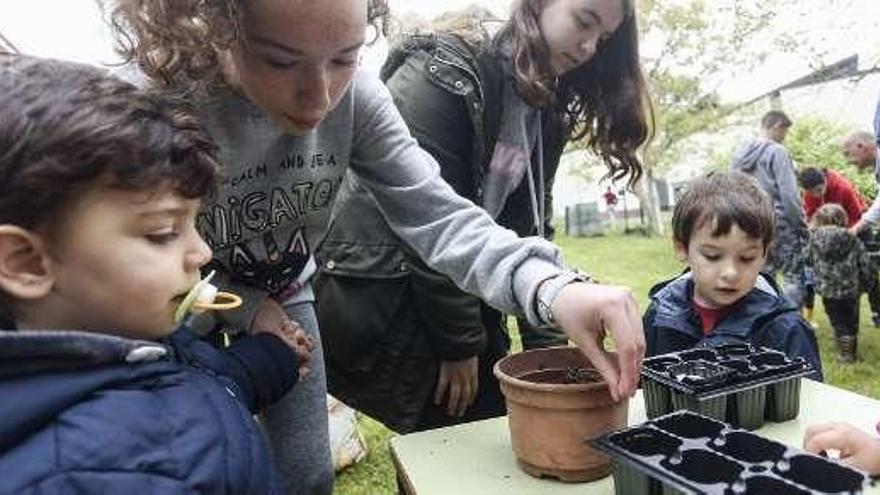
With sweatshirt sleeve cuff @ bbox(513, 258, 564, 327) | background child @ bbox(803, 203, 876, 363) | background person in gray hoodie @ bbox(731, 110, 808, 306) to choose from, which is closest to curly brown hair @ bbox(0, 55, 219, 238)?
sweatshirt sleeve cuff @ bbox(513, 258, 564, 327)

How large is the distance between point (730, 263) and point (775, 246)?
385cm

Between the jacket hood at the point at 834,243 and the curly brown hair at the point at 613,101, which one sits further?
the jacket hood at the point at 834,243

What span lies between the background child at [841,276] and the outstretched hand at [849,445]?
3930 millimetres

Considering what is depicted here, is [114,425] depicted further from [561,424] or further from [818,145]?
[818,145]

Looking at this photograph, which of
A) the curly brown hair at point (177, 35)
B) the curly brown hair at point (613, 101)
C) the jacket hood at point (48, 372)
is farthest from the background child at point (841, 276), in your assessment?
the jacket hood at point (48, 372)

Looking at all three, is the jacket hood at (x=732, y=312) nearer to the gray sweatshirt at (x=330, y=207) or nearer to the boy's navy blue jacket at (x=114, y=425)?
the gray sweatshirt at (x=330, y=207)

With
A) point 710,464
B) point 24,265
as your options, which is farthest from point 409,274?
point 24,265

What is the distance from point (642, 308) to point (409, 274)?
4.03m

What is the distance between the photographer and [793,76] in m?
16.4

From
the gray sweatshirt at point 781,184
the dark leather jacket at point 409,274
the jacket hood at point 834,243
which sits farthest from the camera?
the gray sweatshirt at point 781,184

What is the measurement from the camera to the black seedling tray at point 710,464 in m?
0.92

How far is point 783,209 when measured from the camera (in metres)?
5.59

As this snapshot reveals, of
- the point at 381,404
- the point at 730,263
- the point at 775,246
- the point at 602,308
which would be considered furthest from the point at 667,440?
the point at 775,246

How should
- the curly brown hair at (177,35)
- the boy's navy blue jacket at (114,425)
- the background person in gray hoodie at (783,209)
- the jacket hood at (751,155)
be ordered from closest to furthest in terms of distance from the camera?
1. the boy's navy blue jacket at (114,425)
2. the curly brown hair at (177,35)
3. the background person in gray hoodie at (783,209)
4. the jacket hood at (751,155)
